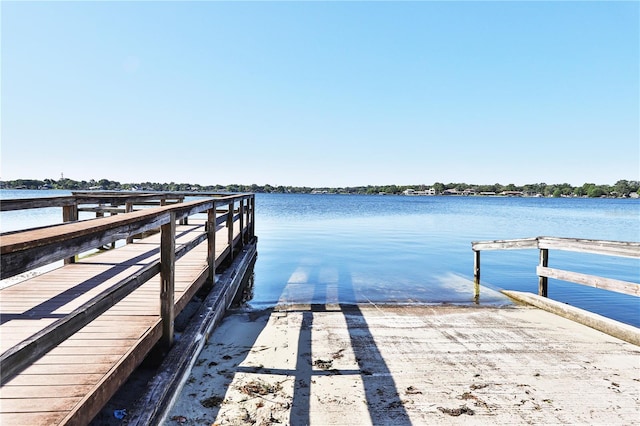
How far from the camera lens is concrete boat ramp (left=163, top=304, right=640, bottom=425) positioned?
262 cm

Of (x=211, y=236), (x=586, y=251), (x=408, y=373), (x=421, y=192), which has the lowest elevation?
(x=408, y=373)

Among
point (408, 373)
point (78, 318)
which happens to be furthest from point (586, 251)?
point (78, 318)

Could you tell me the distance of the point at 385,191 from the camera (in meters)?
178

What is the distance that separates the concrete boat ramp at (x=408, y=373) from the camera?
8.61 ft

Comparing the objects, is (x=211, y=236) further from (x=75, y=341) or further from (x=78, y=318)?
(x=78, y=318)

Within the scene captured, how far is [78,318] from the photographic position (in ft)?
6.11

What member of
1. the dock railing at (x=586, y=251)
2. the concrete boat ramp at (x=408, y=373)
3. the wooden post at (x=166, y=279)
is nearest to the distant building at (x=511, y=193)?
the dock railing at (x=586, y=251)

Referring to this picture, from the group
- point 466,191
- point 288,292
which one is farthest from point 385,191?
point 288,292

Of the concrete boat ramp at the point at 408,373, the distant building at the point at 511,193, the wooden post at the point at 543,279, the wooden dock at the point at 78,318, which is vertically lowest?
the concrete boat ramp at the point at 408,373

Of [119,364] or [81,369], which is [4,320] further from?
[119,364]

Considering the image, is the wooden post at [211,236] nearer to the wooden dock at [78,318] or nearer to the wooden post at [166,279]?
the wooden dock at [78,318]

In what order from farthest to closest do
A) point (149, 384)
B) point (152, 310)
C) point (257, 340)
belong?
point (257, 340)
point (152, 310)
point (149, 384)

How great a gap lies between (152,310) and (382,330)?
255cm

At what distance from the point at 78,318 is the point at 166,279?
1.07 metres
